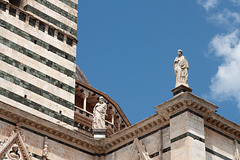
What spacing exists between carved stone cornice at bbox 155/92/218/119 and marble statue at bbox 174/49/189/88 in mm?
772

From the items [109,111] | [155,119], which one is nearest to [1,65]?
[155,119]

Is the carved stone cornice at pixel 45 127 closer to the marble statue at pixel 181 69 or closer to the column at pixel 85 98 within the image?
the marble statue at pixel 181 69

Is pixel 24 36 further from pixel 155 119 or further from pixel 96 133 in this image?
pixel 155 119

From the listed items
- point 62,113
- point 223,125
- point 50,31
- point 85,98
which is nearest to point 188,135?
point 223,125

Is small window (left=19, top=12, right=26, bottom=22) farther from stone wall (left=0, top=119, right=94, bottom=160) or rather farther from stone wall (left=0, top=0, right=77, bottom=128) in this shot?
stone wall (left=0, top=119, right=94, bottom=160)

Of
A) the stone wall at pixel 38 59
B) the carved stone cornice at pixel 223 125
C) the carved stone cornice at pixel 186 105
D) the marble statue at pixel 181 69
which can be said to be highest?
the stone wall at pixel 38 59

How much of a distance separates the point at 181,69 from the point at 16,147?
5840 mm

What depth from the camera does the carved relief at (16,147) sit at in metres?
19.1

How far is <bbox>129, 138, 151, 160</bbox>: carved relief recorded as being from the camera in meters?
19.7

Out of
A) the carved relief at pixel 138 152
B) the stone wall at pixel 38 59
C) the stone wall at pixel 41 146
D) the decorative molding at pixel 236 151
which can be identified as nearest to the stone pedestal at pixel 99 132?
the stone wall at pixel 41 146

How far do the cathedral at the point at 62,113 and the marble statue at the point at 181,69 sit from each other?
0.11ft

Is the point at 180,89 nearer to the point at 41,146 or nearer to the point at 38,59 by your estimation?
the point at 41,146

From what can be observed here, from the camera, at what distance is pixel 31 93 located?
22922 millimetres

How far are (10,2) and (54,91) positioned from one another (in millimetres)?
4610
